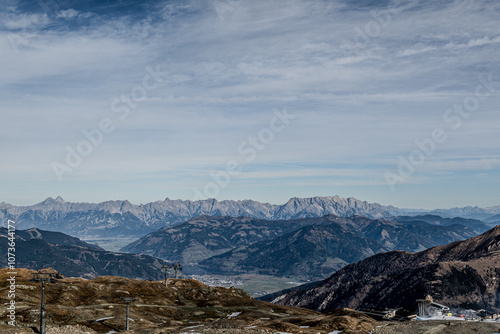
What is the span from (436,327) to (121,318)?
86113 mm

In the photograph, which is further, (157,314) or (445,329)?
(157,314)

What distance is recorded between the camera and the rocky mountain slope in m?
102

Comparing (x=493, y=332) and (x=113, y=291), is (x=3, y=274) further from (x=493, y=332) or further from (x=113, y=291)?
(x=493, y=332)

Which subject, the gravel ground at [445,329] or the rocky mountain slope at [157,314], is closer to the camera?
the gravel ground at [445,329]

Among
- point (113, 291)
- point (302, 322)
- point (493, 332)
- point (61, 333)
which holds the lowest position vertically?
point (113, 291)

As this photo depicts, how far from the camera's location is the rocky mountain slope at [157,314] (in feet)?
335

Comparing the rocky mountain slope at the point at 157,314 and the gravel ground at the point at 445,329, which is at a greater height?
the gravel ground at the point at 445,329

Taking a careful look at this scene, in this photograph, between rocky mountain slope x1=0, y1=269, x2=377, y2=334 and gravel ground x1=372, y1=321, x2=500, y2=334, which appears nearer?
gravel ground x1=372, y1=321, x2=500, y2=334

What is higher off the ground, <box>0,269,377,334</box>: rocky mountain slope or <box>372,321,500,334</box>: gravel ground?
<box>372,321,500,334</box>: gravel ground

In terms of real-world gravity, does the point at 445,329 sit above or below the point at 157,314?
above

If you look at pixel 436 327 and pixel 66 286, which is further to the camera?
pixel 66 286

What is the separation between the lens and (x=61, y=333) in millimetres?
84250

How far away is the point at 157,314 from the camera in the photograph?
5748 inches

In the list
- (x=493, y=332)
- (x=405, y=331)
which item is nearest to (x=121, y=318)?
(x=405, y=331)
